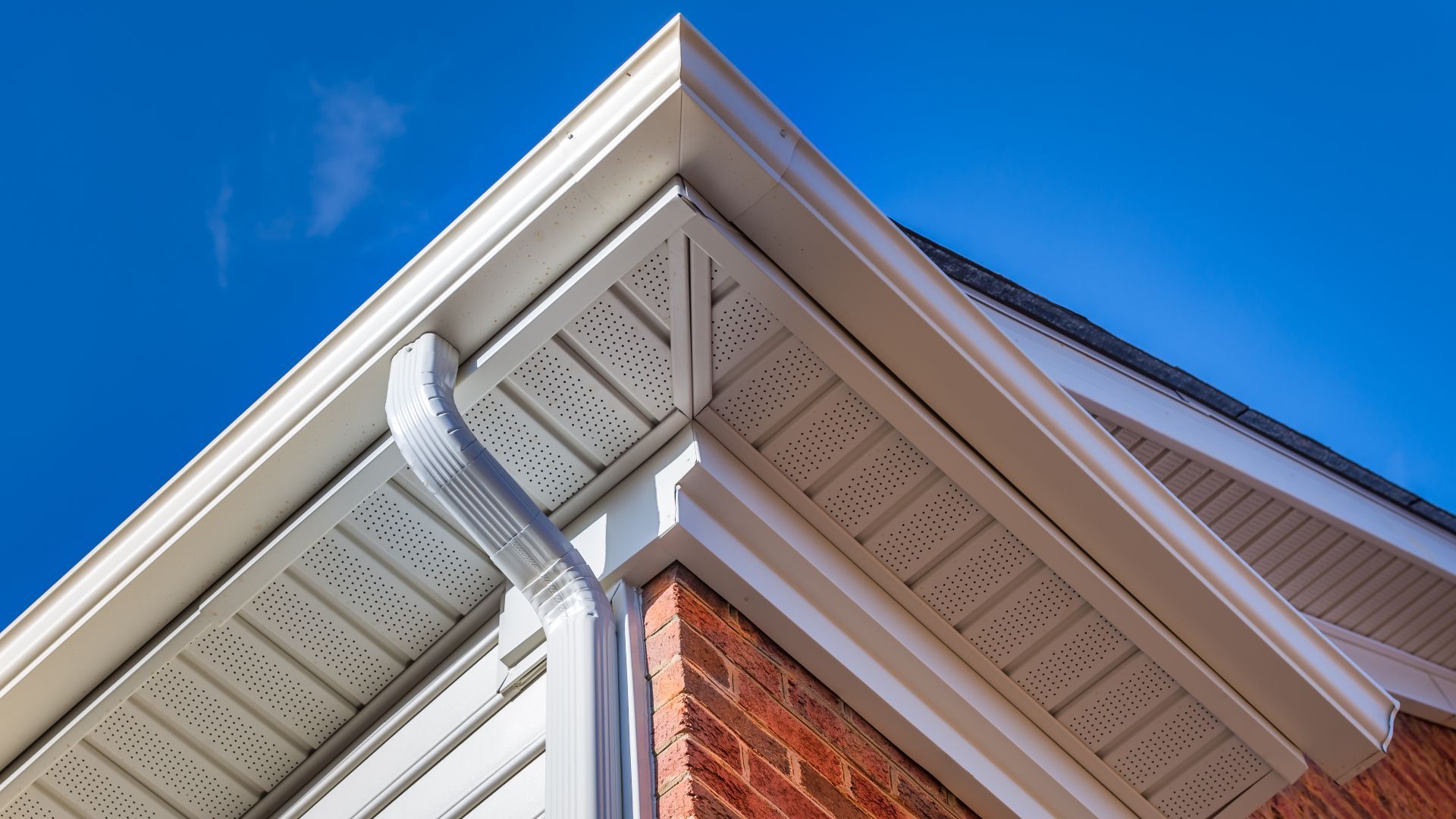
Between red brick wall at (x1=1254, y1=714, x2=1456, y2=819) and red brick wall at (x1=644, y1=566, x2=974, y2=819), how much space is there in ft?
8.95

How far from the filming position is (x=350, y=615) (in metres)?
2.71

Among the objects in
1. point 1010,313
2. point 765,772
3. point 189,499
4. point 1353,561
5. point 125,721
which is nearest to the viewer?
Result: point 765,772

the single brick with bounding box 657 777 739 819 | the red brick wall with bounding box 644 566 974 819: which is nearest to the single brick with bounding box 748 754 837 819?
the red brick wall with bounding box 644 566 974 819

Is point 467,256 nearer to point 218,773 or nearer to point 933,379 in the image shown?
point 933,379

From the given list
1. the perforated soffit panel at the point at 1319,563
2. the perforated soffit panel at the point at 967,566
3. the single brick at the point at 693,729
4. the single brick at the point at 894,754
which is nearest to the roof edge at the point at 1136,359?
the perforated soffit panel at the point at 1319,563

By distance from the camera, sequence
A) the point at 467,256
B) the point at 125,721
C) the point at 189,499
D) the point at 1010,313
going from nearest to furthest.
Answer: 1. the point at 467,256
2. the point at 189,499
3. the point at 125,721
4. the point at 1010,313

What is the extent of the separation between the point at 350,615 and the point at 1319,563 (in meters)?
4.81

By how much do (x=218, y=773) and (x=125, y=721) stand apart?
0.22 meters

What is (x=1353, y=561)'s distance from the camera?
618cm

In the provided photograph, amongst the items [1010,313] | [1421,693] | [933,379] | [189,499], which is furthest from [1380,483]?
[189,499]

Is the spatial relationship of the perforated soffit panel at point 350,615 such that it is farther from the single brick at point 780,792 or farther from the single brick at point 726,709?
the single brick at point 780,792

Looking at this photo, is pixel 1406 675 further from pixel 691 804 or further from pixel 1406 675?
pixel 691 804

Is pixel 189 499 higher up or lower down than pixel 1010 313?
lower down

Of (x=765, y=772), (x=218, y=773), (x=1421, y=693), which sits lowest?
(x=765, y=772)
